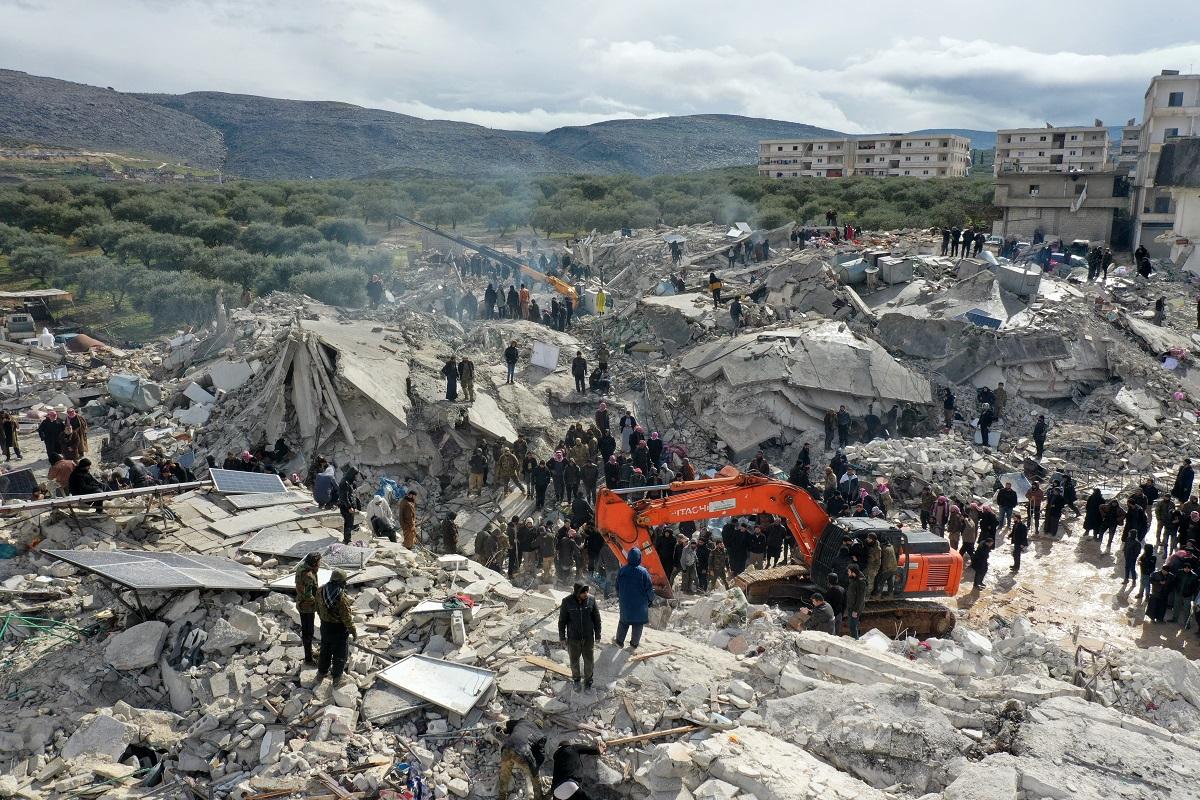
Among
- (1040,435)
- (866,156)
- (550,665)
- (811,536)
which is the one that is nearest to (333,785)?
(550,665)

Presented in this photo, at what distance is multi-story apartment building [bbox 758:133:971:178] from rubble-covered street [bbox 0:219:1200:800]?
5561 cm

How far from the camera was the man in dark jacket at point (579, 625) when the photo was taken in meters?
7.16

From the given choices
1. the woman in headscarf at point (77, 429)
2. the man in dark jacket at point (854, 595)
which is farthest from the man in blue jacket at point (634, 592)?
the woman in headscarf at point (77, 429)

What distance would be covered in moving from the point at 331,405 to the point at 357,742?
8621 mm

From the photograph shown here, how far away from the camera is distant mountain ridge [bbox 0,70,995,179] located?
88125mm

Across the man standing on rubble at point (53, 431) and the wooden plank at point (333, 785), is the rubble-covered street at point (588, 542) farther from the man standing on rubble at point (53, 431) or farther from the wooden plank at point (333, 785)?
the man standing on rubble at point (53, 431)

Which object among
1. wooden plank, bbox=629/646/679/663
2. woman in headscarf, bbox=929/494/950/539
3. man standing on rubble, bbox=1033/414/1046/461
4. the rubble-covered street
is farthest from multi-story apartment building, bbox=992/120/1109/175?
wooden plank, bbox=629/646/679/663

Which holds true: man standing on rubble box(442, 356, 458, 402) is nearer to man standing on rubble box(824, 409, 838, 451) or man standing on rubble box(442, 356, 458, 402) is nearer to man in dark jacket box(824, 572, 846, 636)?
man standing on rubble box(824, 409, 838, 451)

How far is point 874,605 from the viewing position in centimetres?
1052

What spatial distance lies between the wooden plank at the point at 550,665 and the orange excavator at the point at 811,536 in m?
2.70

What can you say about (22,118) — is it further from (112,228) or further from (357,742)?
(357,742)

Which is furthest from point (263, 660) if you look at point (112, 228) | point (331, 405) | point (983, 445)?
point (112, 228)

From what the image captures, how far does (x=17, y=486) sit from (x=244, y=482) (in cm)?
310

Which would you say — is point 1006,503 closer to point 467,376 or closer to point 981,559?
point 981,559
